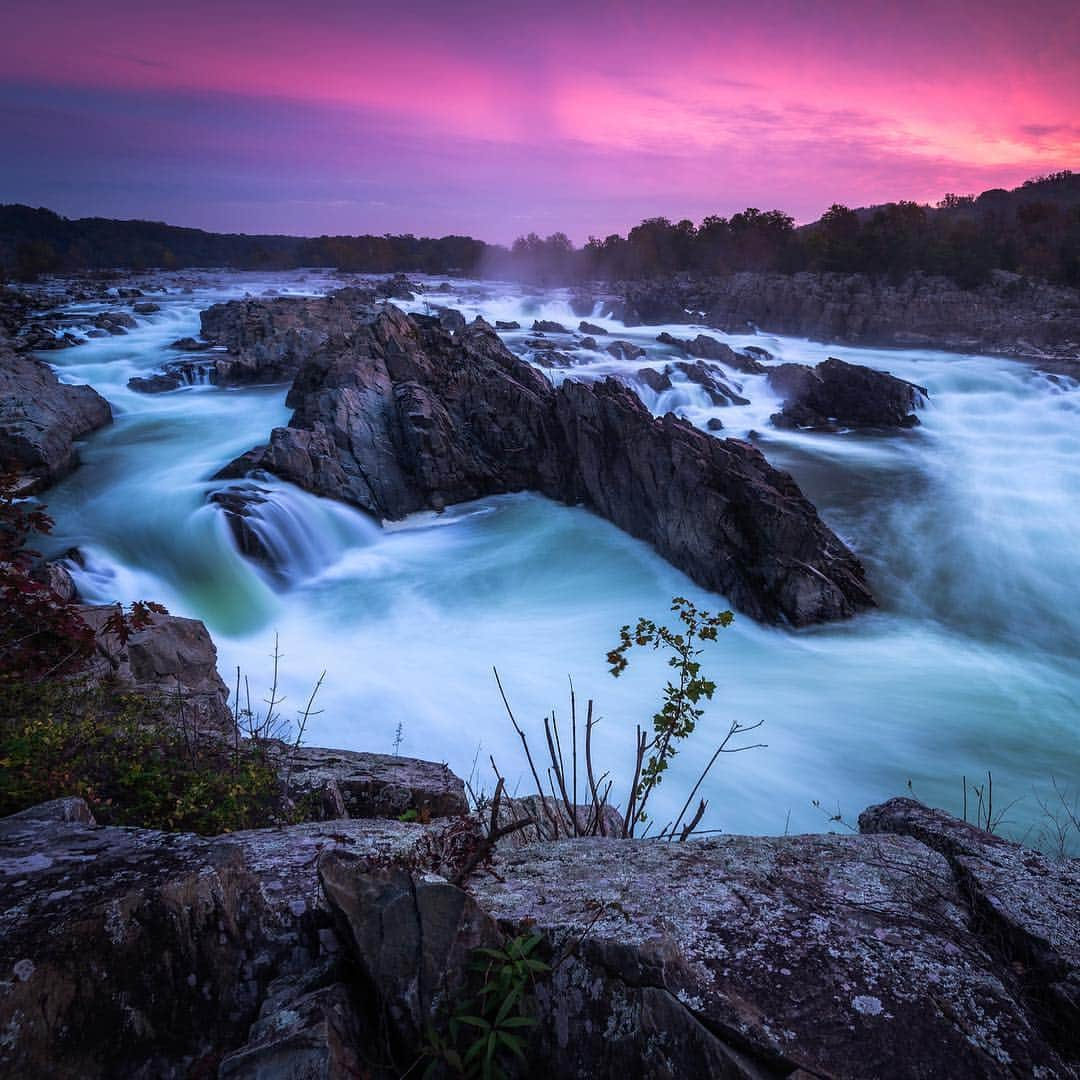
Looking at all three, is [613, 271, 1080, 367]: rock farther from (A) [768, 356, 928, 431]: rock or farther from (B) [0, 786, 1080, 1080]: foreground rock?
(B) [0, 786, 1080, 1080]: foreground rock

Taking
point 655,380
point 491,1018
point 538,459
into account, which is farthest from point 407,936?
point 655,380

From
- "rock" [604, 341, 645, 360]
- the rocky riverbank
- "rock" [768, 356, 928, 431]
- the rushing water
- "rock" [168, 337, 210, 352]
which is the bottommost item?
the rushing water

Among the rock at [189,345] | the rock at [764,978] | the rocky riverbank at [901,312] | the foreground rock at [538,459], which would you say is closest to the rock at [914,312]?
the rocky riverbank at [901,312]

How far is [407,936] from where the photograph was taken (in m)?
2.07

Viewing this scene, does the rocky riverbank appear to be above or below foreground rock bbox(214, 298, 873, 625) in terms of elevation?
above

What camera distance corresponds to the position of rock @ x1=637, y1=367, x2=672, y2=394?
1007 inches

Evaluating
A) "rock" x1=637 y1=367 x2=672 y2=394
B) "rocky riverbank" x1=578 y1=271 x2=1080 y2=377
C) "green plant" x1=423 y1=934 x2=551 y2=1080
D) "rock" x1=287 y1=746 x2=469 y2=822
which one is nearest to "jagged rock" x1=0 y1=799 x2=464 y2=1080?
"green plant" x1=423 y1=934 x2=551 y2=1080

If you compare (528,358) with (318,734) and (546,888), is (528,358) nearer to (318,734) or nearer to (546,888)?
(318,734)

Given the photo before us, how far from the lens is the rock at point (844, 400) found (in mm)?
25062

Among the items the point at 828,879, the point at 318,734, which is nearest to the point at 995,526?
the point at 318,734

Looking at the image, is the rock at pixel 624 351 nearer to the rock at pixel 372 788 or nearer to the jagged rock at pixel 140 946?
the rock at pixel 372 788

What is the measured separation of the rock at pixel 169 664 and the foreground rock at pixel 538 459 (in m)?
8.14

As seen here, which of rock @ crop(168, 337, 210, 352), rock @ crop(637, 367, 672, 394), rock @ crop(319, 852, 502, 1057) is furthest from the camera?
rock @ crop(168, 337, 210, 352)

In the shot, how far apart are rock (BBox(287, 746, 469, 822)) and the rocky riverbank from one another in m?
35.5
